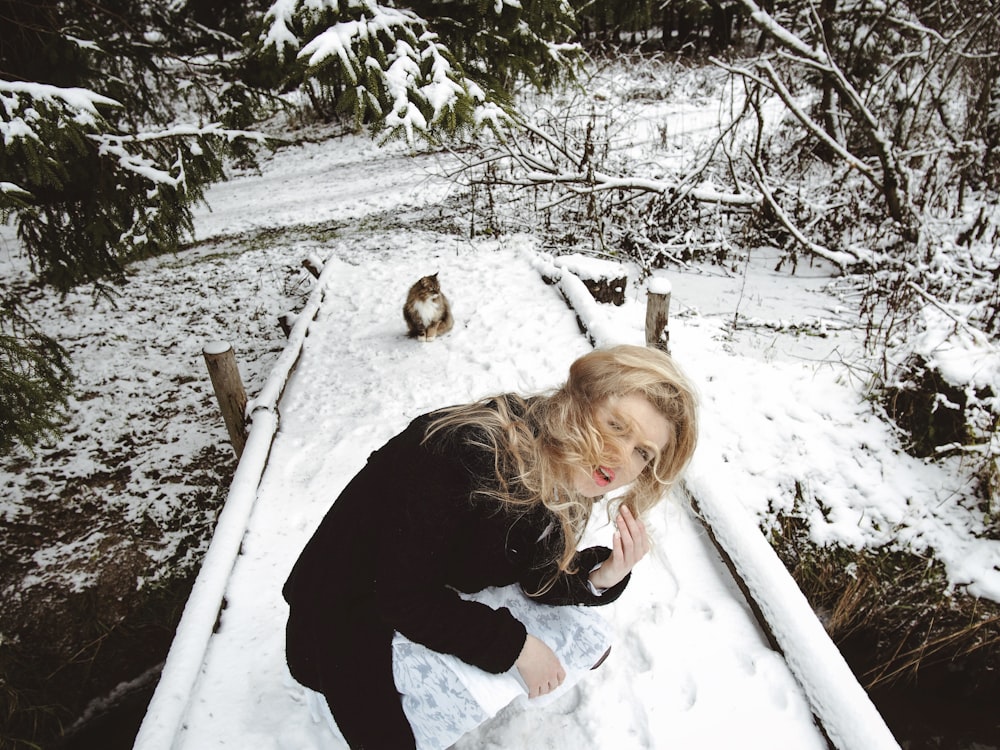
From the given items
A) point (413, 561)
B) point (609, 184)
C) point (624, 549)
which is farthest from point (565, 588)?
point (609, 184)

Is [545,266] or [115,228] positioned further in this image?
[545,266]

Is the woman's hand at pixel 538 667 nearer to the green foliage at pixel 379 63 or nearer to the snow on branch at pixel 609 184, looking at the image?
the green foliage at pixel 379 63

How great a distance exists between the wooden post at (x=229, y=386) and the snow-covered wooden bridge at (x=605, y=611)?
0.44 feet

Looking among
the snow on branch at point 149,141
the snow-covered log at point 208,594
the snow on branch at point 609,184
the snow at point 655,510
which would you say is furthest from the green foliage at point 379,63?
the snow on branch at point 609,184

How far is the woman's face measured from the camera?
143 centimetres

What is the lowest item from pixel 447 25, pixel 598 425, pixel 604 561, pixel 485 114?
pixel 604 561

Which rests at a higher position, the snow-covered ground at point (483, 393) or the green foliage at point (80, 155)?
the green foliage at point (80, 155)

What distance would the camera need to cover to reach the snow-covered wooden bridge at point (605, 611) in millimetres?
1937

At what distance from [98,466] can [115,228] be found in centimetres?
208

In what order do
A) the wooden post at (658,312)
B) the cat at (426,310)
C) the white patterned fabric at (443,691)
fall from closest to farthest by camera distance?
the white patterned fabric at (443,691)
the wooden post at (658,312)
the cat at (426,310)

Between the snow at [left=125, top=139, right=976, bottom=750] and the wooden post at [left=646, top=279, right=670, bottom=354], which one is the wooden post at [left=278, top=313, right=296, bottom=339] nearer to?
the snow at [left=125, top=139, right=976, bottom=750]

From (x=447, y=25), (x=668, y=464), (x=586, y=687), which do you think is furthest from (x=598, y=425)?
(x=447, y=25)

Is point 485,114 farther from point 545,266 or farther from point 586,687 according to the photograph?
point 586,687

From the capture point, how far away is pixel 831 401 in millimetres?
4242
